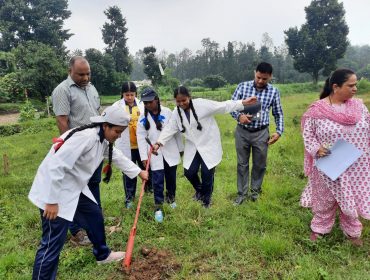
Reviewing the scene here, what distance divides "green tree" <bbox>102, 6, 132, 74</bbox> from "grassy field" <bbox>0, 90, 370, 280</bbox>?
32179mm

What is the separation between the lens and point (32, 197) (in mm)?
2721

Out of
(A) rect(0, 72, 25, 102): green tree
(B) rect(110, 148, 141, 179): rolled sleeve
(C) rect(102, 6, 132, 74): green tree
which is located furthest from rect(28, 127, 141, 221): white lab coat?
(C) rect(102, 6, 132, 74): green tree

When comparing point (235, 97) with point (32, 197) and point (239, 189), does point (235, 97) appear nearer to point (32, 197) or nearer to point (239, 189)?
point (239, 189)

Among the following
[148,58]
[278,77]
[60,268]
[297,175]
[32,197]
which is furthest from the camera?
[278,77]

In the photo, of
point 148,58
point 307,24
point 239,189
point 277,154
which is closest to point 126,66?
point 148,58

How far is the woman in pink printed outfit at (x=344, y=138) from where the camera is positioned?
10.3 ft

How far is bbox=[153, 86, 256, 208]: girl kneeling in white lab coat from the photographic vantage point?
13.2 ft

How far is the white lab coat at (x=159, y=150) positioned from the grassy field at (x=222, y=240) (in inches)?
24.1

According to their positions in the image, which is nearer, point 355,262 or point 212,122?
point 355,262

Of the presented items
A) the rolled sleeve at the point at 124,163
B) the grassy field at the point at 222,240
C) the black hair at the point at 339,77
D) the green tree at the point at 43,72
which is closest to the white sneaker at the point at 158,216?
the grassy field at the point at 222,240

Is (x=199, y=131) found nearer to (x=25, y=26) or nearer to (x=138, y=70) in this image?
(x=25, y=26)

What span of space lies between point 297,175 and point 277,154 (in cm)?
159

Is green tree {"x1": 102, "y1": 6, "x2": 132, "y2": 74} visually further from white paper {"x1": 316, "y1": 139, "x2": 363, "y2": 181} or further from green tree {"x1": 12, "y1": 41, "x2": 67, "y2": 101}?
white paper {"x1": 316, "y1": 139, "x2": 363, "y2": 181}

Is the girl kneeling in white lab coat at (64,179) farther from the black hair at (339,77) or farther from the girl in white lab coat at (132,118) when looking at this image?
the black hair at (339,77)
